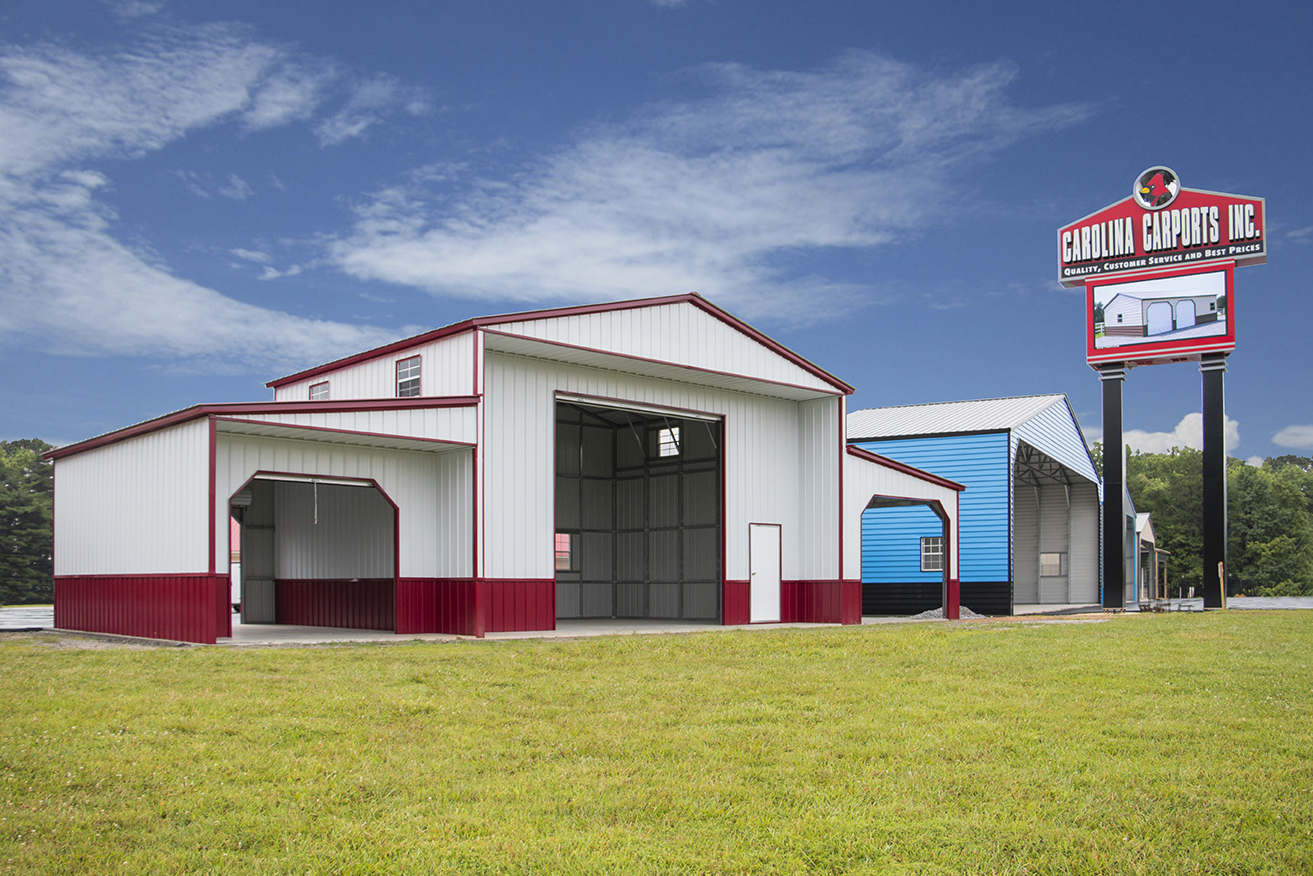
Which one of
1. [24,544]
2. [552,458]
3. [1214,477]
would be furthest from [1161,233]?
[24,544]

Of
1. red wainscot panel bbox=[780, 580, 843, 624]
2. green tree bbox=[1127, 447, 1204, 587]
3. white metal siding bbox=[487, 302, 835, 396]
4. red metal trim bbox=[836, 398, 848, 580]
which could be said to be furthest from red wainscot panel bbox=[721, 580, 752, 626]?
green tree bbox=[1127, 447, 1204, 587]

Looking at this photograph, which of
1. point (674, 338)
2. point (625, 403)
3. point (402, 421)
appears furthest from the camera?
point (625, 403)

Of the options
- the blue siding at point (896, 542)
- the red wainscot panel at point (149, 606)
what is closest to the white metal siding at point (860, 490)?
the blue siding at point (896, 542)

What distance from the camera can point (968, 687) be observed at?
1309 centimetres

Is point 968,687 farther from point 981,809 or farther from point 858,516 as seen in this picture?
point 858,516

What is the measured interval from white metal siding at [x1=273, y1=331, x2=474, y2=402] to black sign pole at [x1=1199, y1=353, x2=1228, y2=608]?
84.5ft

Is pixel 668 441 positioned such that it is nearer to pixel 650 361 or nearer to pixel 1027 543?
pixel 650 361

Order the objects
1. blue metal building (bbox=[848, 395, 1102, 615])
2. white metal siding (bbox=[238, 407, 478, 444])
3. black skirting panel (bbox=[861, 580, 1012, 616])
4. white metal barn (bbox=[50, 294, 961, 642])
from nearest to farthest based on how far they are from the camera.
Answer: white metal siding (bbox=[238, 407, 478, 444]) → white metal barn (bbox=[50, 294, 961, 642]) → black skirting panel (bbox=[861, 580, 1012, 616]) → blue metal building (bbox=[848, 395, 1102, 615])

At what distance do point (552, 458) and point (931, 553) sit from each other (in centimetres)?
1761

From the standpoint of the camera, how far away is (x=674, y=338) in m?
24.4

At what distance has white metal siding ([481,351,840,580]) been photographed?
21.9 m

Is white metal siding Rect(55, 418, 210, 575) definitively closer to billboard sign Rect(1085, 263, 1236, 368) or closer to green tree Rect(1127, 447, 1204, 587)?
billboard sign Rect(1085, 263, 1236, 368)

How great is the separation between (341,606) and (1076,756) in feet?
66.3

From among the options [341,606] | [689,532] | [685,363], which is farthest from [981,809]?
[689,532]
